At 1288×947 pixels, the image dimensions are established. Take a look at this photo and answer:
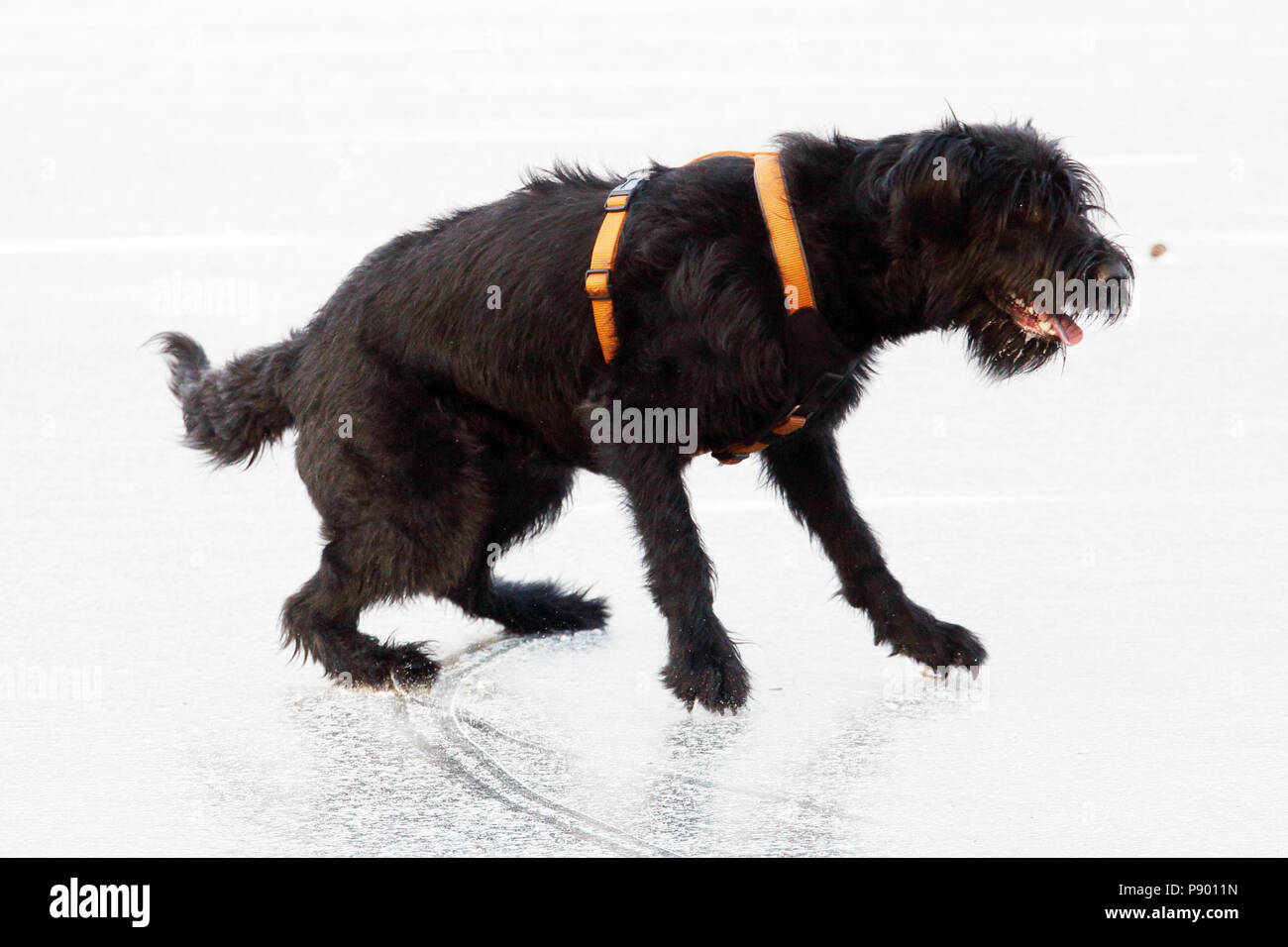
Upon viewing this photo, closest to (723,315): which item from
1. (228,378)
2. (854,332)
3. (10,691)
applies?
(854,332)

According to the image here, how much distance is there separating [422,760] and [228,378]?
4.64ft

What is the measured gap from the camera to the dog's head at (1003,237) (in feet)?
11.9

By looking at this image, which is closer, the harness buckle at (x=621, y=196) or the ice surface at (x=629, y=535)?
the ice surface at (x=629, y=535)

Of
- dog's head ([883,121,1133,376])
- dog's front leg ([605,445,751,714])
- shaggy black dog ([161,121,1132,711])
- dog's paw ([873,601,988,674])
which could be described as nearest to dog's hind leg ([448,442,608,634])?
shaggy black dog ([161,121,1132,711])

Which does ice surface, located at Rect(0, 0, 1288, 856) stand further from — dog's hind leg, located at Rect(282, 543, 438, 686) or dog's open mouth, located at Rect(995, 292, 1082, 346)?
dog's open mouth, located at Rect(995, 292, 1082, 346)

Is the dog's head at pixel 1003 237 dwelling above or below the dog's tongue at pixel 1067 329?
above

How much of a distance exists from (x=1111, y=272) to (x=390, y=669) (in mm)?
1905

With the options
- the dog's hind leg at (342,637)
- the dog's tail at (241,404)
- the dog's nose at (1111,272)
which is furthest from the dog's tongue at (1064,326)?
the dog's tail at (241,404)

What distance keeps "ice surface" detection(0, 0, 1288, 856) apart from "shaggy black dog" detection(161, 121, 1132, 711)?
0.73ft

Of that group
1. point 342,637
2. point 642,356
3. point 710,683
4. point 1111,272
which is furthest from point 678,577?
point 1111,272

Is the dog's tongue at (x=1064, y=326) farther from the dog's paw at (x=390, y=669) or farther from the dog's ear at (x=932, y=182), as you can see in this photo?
the dog's paw at (x=390, y=669)

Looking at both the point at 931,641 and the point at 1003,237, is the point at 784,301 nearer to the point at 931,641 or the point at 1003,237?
the point at 1003,237

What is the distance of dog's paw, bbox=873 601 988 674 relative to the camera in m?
4.14

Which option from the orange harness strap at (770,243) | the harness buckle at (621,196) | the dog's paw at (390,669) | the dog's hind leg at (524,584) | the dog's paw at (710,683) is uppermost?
the harness buckle at (621,196)
